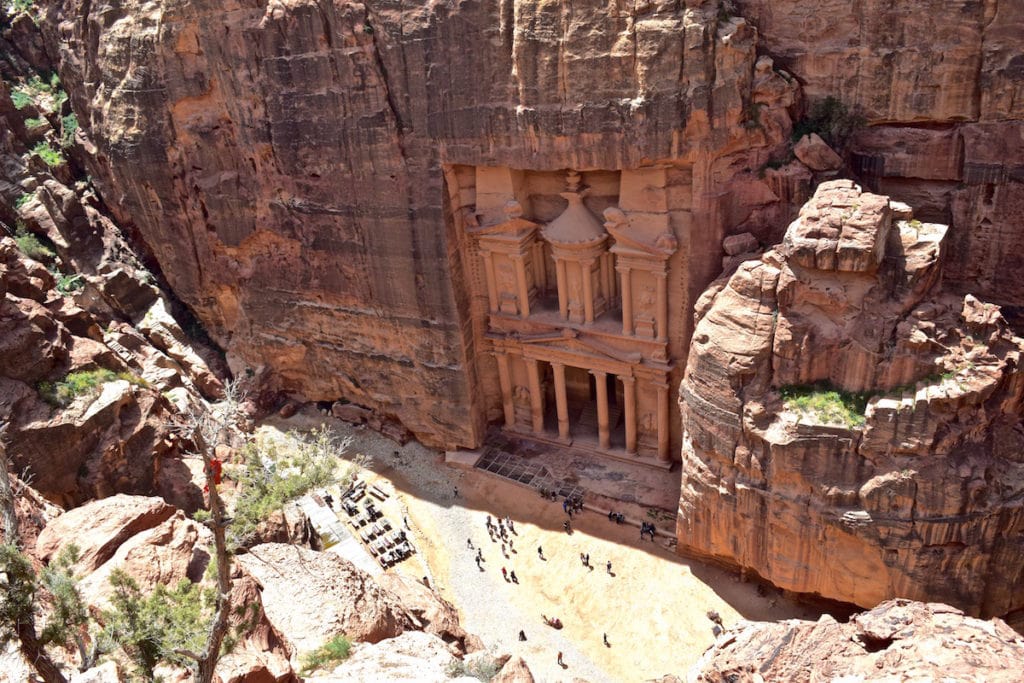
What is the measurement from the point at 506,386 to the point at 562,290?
4084 millimetres

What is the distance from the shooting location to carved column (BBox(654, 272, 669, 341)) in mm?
20203

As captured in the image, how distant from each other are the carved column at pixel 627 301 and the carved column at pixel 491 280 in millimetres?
3969

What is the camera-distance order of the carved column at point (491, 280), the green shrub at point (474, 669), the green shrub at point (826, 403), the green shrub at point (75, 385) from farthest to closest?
the carved column at point (491, 280) → the green shrub at point (75, 385) → the green shrub at point (826, 403) → the green shrub at point (474, 669)

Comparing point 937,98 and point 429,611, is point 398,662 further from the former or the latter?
point 937,98

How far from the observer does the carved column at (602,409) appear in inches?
889

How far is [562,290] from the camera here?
72.3 ft

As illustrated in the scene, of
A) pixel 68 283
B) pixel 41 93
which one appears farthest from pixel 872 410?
pixel 41 93

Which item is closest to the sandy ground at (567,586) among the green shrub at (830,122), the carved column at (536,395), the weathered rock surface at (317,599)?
the carved column at (536,395)

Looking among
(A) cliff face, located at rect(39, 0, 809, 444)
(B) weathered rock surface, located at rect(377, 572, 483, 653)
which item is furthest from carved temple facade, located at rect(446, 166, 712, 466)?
(B) weathered rock surface, located at rect(377, 572, 483, 653)

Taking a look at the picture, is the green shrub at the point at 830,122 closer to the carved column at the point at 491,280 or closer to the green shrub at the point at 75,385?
the carved column at the point at 491,280

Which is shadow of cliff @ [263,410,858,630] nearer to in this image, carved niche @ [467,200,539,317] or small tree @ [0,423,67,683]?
carved niche @ [467,200,539,317]

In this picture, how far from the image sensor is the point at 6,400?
1557 centimetres

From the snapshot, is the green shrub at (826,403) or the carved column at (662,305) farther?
the carved column at (662,305)

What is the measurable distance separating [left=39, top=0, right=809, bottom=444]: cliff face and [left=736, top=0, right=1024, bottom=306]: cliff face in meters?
1.05
